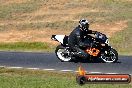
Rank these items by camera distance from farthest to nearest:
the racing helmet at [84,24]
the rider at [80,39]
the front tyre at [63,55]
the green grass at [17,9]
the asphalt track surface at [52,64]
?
the green grass at [17,9] → the front tyre at [63,55] → the rider at [80,39] → the racing helmet at [84,24] → the asphalt track surface at [52,64]

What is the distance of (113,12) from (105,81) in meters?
27.9

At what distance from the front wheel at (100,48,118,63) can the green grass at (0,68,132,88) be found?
3.56 meters

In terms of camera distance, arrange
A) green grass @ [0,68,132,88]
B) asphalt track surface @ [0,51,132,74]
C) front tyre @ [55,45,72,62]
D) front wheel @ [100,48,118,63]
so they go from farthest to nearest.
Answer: front tyre @ [55,45,72,62] < front wheel @ [100,48,118,63] < asphalt track surface @ [0,51,132,74] < green grass @ [0,68,132,88]

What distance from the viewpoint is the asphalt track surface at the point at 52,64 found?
20344 mm

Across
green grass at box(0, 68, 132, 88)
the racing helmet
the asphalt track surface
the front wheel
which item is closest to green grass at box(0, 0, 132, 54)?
the asphalt track surface

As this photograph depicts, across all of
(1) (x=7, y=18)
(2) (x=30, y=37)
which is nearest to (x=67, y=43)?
(2) (x=30, y=37)

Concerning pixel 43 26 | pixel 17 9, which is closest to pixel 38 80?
pixel 43 26

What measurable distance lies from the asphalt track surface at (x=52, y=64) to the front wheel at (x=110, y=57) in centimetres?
33

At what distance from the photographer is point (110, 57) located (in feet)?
72.7

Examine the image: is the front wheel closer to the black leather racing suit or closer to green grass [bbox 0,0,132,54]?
the black leather racing suit

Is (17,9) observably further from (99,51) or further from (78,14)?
(99,51)

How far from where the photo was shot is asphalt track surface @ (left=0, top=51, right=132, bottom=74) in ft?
66.7

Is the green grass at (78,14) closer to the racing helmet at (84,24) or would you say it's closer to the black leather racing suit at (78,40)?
the black leather racing suit at (78,40)

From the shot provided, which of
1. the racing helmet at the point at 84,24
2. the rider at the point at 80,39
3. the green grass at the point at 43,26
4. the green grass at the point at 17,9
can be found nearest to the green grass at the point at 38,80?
the rider at the point at 80,39
